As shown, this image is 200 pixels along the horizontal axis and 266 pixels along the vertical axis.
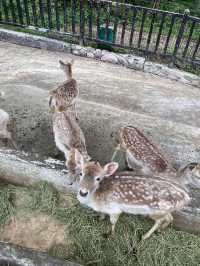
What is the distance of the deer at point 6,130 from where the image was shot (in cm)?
514

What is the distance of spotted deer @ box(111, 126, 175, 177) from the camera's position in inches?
174

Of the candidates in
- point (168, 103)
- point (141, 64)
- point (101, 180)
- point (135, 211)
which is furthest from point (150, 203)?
point (141, 64)

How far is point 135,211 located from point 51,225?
1.19 metres

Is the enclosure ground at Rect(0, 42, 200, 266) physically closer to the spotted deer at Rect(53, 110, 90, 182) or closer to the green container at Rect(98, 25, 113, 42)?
the spotted deer at Rect(53, 110, 90, 182)

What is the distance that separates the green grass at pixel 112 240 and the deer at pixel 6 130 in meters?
0.97

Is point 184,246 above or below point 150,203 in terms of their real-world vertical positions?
below

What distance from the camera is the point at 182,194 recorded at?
379 cm

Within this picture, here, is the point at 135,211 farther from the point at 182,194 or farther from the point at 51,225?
the point at 51,225

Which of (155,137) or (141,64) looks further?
(141,64)

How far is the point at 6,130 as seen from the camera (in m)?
5.16

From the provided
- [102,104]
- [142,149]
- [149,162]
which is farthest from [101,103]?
[149,162]

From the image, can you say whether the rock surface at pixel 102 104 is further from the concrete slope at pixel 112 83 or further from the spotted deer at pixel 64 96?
the spotted deer at pixel 64 96

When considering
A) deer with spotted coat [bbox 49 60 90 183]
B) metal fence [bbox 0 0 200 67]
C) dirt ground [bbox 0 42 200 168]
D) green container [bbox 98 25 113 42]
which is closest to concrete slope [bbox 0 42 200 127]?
dirt ground [bbox 0 42 200 168]

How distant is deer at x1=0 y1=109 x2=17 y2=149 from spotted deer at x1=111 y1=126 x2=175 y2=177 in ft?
5.70
